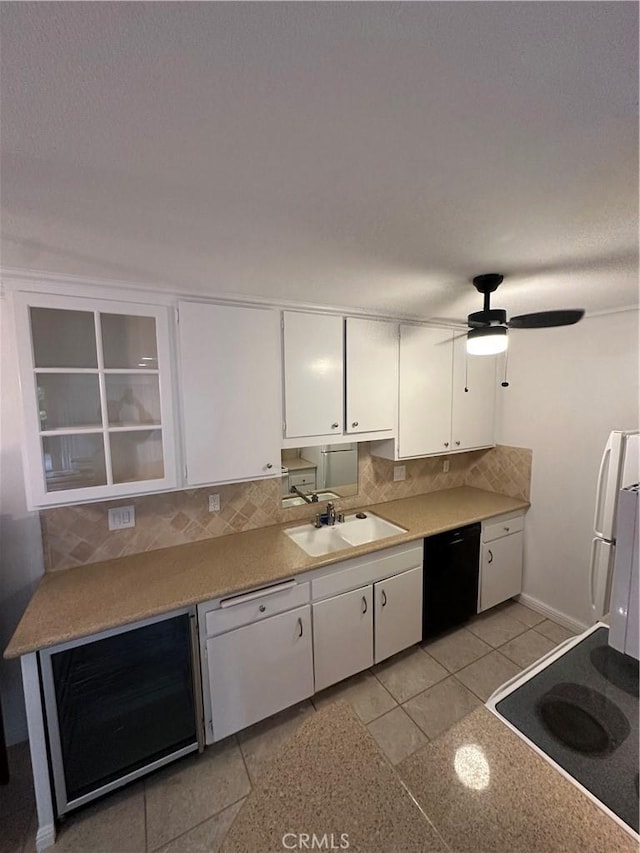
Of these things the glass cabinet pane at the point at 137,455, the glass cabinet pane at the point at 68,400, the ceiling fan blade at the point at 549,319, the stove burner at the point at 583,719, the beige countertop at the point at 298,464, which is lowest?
the stove burner at the point at 583,719

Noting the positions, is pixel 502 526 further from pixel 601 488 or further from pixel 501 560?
pixel 601 488

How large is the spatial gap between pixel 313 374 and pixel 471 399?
1.43 meters

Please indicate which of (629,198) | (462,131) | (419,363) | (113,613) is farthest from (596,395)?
(113,613)

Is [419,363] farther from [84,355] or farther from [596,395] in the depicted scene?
[84,355]

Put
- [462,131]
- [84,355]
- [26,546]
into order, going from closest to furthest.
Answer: [462,131] < [84,355] < [26,546]

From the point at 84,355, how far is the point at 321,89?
4.80ft

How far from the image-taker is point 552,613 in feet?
8.86

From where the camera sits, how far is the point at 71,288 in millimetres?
1491

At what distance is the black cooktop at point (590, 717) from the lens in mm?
816

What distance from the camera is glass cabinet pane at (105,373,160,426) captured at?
5.41 feet

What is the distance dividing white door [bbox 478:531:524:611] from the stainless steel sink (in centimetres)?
82

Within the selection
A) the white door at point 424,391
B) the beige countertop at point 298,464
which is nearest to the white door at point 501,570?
the white door at point 424,391

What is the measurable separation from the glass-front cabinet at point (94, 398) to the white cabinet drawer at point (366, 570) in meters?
0.98

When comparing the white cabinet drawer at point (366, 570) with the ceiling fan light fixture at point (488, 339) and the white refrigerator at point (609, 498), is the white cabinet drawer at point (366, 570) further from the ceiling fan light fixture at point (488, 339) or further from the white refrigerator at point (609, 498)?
the ceiling fan light fixture at point (488, 339)
